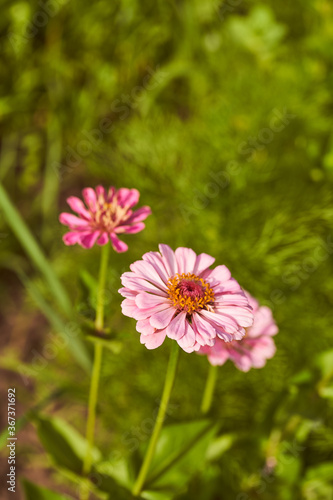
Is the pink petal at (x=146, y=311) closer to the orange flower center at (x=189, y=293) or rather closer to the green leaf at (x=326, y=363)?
the orange flower center at (x=189, y=293)

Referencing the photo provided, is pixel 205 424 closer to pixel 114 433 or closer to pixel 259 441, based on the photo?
pixel 259 441

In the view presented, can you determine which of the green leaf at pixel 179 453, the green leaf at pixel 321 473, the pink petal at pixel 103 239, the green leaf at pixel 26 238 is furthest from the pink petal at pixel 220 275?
the green leaf at pixel 321 473

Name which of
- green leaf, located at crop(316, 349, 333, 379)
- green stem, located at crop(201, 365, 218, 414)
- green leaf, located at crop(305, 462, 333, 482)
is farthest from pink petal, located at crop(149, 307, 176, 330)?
green leaf, located at crop(305, 462, 333, 482)

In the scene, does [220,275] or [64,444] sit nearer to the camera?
[220,275]

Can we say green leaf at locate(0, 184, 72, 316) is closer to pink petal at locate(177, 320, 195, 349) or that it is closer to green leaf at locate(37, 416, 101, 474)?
green leaf at locate(37, 416, 101, 474)

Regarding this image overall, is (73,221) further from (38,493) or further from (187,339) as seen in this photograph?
(38,493)

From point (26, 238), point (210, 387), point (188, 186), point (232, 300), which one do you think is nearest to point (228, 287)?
Result: point (232, 300)

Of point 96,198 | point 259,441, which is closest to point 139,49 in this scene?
point 96,198
